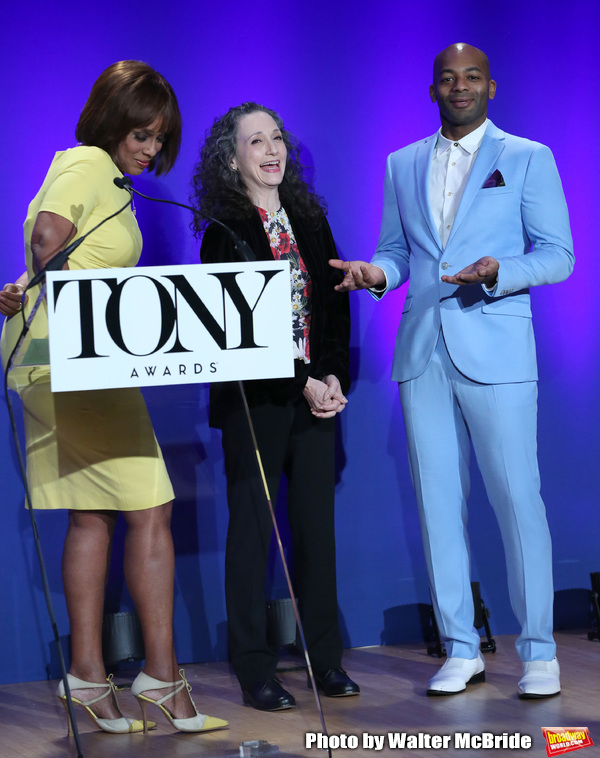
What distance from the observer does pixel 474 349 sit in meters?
2.81

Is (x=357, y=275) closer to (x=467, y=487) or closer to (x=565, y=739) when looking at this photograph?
(x=467, y=487)

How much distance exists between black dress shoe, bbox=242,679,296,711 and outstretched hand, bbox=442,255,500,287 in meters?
1.13

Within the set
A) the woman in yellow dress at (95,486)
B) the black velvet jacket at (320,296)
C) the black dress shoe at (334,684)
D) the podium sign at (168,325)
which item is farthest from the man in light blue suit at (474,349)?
the woman in yellow dress at (95,486)

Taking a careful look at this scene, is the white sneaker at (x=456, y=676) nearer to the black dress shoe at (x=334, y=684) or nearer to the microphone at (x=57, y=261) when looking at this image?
the black dress shoe at (x=334, y=684)

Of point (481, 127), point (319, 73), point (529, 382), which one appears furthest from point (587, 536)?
point (319, 73)

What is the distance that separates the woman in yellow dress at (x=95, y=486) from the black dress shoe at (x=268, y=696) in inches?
3.8

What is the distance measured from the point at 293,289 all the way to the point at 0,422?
3.65 ft

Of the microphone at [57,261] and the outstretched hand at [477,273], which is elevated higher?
the outstretched hand at [477,273]

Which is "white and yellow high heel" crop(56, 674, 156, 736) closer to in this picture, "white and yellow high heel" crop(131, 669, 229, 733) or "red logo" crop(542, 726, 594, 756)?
"white and yellow high heel" crop(131, 669, 229, 733)

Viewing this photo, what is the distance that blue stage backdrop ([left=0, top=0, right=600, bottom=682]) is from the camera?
3.26m

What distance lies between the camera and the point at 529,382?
9.38 ft

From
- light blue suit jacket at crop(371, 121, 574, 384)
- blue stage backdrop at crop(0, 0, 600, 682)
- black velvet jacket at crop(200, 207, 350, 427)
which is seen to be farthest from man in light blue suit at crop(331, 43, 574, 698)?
blue stage backdrop at crop(0, 0, 600, 682)

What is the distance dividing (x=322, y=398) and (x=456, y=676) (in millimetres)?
871

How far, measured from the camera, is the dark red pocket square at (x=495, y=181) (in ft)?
9.34
